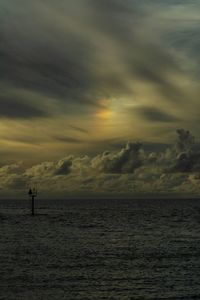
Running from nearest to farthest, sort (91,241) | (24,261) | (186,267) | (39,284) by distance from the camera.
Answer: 1. (39,284)
2. (186,267)
3. (24,261)
4. (91,241)

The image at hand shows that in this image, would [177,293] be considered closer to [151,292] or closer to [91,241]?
[151,292]

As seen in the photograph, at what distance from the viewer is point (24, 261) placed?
1757 inches

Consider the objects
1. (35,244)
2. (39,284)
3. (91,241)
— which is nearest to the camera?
(39,284)

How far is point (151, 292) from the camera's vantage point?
3114cm

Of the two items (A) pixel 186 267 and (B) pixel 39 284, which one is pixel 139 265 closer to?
(A) pixel 186 267

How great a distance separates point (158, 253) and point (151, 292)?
19.6 m

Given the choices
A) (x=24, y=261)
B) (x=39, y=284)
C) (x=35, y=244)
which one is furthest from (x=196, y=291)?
(x=35, y=244)

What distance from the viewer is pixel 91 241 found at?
64500 millimetres

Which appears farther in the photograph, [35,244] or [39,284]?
[35,244]

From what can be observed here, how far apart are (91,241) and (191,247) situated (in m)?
14.2

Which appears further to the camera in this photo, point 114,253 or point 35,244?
point 35,244

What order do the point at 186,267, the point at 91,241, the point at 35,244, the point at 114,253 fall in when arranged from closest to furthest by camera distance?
the point at 186,267, the point at 114,253, the point at 35,244, the point at 91,241

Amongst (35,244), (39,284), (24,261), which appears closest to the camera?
(39,284)

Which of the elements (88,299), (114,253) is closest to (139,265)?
(114,253)
